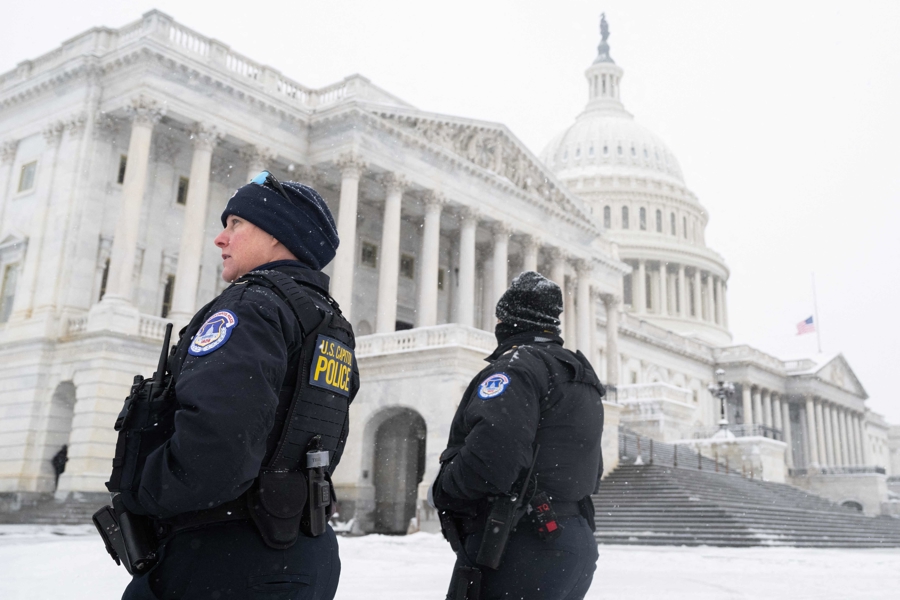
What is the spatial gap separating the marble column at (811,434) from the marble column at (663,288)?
57.8 ft

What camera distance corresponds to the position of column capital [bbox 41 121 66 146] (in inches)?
1171

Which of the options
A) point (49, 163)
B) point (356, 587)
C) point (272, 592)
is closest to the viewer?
point (272, 592)

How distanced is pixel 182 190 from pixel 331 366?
101 ft

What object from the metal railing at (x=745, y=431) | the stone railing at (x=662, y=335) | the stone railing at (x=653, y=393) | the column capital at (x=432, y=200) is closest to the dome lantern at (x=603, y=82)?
the stone railing at (x=662, y=335)

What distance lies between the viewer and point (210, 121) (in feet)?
98.0

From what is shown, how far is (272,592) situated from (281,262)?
1.25m

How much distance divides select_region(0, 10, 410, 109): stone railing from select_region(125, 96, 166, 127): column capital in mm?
1891

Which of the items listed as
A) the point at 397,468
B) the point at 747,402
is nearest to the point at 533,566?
the point at 397,468

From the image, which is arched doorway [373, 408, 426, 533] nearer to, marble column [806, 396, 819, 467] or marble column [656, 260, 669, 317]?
marble column [806, 396, 819, 467]

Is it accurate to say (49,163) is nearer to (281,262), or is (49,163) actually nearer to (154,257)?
(154,257)

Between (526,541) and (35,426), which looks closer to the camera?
(526,541)

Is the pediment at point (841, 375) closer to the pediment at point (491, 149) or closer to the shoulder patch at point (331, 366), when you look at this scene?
the pediment at point (491, 149)

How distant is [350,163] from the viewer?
3244cm

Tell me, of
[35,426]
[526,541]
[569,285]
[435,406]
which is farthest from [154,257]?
[526,541]
